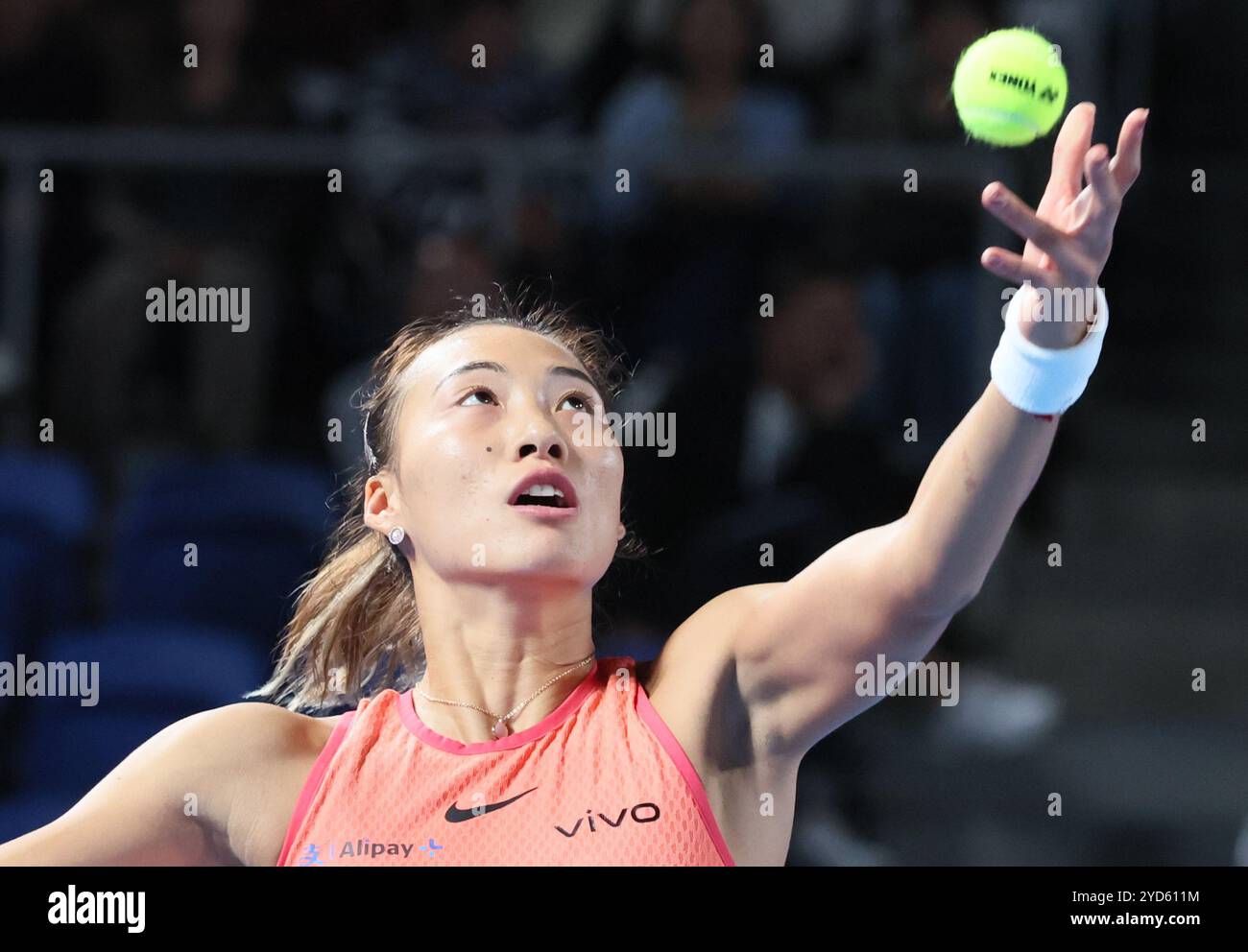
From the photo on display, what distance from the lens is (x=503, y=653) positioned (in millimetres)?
2277

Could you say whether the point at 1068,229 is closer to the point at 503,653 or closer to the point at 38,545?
the point at 503,653

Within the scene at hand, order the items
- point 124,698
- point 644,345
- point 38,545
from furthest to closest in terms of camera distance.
A: 1. point 644,345
2. point 38,545
3. point 124,698

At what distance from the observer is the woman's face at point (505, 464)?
2.18m

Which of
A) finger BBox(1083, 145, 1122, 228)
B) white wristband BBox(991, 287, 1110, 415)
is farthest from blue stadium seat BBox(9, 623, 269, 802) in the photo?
finger BBox(1083, 145, 1122, 228)

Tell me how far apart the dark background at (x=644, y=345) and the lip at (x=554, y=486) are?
4.57ft

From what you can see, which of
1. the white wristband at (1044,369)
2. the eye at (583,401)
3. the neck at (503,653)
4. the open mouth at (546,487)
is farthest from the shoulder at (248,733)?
the white wristband at (1044,369)

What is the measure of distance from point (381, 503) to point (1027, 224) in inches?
41.1

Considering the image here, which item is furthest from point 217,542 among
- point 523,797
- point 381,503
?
point 523,797

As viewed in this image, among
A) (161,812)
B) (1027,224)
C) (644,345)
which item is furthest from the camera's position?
(644,345)

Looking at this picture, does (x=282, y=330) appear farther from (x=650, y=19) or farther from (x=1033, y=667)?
(x=1033, y=667)

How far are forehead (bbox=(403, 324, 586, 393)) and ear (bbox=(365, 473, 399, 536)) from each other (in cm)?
14

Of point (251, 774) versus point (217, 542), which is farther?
point (217, 542)

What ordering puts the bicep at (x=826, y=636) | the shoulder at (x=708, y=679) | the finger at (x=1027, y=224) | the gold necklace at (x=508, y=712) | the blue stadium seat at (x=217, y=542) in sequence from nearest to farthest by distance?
the finger at (x=1027, y=224) < the bicep at (x=826, y=636) < the shoulder at (x=708, y=679) < the gold necklace at (x=508, y=712) < the blue stadium seat at (x=217, y=542)

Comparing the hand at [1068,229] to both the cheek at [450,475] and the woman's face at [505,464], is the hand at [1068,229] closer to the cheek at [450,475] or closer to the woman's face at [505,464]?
the woman's face at [505,464]
